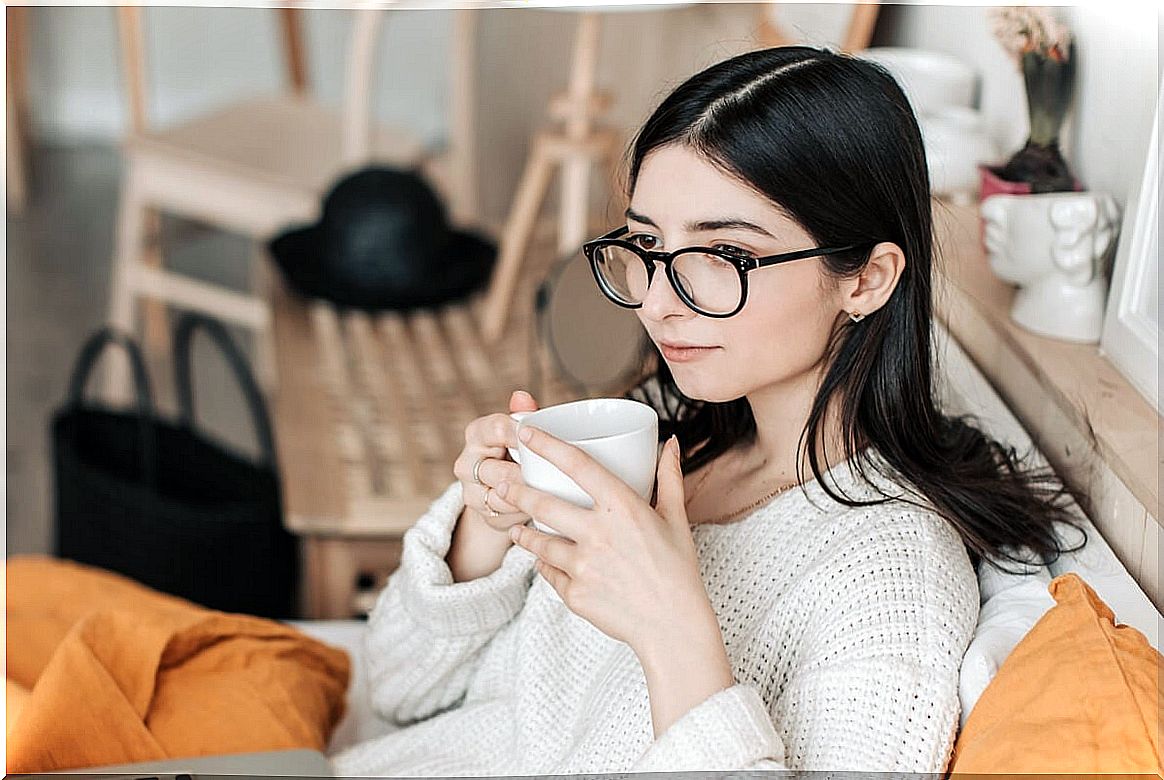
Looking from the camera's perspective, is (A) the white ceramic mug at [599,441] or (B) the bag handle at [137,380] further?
(B) the bag handle at [137,380]

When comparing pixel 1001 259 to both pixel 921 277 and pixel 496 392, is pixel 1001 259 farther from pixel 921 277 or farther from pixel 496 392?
pixel 496 392

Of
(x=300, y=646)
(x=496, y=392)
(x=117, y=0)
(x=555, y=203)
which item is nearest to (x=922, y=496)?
(x=300, y=646)

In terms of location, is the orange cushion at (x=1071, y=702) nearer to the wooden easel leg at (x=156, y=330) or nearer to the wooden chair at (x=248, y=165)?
the wooden chair at (x=248, y=165)

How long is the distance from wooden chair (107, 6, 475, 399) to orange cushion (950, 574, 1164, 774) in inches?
71.5

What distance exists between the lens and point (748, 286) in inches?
33.3

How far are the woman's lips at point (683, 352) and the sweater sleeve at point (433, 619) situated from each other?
266 mm

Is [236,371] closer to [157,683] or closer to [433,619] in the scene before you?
[157,683]

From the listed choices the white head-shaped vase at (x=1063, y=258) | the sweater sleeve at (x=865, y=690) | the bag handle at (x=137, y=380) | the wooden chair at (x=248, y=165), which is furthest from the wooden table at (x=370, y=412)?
the sweater sleeve at (x=865, y=690)

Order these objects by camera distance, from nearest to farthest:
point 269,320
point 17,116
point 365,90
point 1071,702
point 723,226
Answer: point 1071,702 < point 723,226 < point 269,320 < point 365,90 < point 17,116

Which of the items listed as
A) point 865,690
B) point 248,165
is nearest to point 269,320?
point 248,165

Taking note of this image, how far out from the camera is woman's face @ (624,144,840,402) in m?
0.84

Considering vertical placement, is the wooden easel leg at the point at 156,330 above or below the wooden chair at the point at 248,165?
below

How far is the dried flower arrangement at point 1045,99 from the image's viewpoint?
1285mm

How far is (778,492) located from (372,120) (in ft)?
7.85
